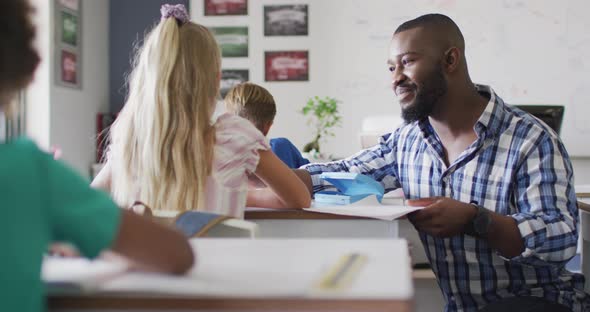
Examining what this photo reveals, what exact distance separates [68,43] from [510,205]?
4.37m

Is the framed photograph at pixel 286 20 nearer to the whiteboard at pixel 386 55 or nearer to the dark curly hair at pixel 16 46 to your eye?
the whiteboard at pixel 386 55

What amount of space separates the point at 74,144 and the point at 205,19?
1431 mm

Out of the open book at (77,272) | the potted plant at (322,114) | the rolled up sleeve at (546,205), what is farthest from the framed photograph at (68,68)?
the open book at (77,272)

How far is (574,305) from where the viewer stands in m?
1.70

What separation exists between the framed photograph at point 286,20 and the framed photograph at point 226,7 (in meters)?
0.19

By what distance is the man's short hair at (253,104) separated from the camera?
2.84 meters

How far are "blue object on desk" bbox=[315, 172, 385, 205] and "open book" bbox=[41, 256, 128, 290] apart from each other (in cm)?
107

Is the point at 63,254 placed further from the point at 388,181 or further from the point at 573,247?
the point at 388,181

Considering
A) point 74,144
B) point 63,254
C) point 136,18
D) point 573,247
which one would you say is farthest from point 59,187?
point 136,18

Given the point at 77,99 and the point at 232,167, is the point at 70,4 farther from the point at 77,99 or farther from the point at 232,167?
the point at 232,167

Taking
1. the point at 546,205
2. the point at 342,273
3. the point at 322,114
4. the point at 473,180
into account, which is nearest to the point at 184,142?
the point at 473,180

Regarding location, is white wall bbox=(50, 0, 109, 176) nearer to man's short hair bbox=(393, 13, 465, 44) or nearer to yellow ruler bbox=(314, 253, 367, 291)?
man's short hair bbox=(393, 13, 465, 44)

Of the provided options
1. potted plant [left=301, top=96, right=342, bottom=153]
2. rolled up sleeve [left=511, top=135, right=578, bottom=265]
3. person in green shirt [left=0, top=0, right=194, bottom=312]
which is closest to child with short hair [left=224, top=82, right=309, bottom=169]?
rolled up sleeve [left=511, top=135, right=578, bottom=265]

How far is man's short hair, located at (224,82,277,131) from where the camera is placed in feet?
9.31
